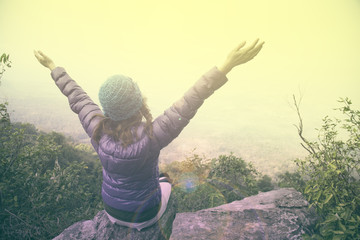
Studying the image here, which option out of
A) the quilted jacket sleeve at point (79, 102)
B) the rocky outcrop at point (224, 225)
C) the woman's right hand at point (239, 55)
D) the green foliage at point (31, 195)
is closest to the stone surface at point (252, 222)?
the rocky outcrop at point (224, 225)

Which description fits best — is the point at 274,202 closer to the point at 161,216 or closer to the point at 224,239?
the point at 224,239

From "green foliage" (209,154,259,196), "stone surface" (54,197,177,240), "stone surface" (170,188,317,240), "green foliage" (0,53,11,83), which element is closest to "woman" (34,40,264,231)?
"stone surface" (54,197,177,240)

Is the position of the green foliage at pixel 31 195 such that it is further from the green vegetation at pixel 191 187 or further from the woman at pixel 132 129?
the woman at pixel 132 129

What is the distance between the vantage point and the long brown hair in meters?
1.84

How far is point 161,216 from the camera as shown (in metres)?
2.57

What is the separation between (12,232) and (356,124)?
275 inches

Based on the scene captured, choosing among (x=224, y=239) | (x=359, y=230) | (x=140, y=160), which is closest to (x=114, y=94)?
(x=140, y=160)

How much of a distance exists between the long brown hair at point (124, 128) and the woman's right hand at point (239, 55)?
962 mm

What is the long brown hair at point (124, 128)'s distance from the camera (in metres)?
1.84

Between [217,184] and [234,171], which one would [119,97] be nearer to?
[217,184]

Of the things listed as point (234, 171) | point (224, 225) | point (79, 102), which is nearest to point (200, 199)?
point (234, 171)

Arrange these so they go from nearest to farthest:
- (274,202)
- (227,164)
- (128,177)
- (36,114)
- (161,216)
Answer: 1. (128,177)
2. (161,216)
3. (274,202)
4. (227,164)
5. (36,114)

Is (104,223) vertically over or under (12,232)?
under

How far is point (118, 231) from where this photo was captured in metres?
2.50
